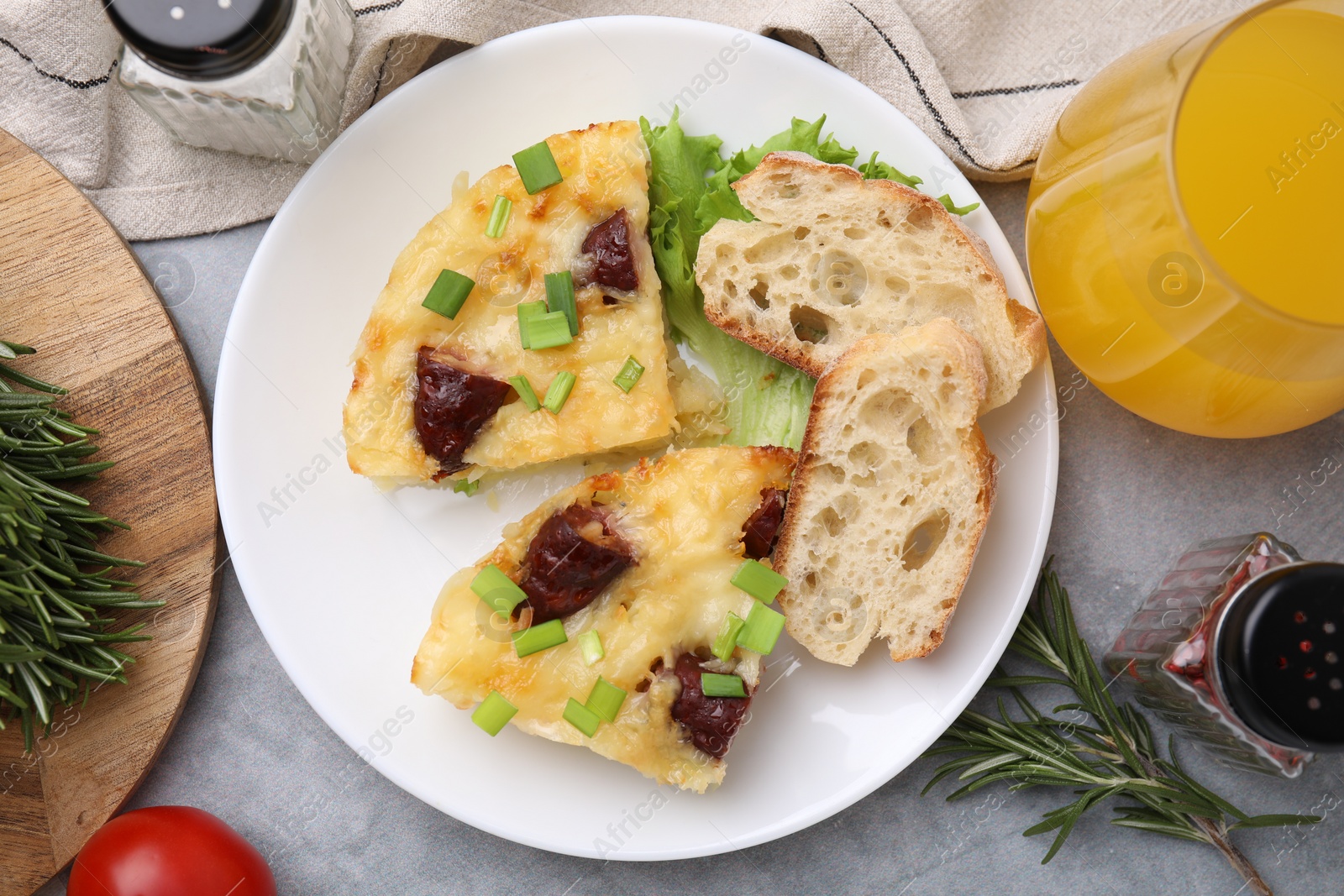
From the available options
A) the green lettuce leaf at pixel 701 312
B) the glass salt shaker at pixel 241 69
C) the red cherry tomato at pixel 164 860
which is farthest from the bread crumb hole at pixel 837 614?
the glass salt shaker at pixel 241 69

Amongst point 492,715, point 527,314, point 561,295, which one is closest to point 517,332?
point 527,314

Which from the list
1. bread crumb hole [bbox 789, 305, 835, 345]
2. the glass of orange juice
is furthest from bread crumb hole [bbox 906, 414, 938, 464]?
the glass of orange juice

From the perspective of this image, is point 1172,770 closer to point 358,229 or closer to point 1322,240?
point 1322,240

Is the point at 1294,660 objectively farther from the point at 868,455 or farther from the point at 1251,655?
the point at 868,455

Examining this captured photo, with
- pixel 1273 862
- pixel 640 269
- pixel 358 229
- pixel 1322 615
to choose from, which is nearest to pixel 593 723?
pixel 640 269

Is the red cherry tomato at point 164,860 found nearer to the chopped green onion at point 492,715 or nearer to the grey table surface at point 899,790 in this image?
the grey table surface at point 899,790

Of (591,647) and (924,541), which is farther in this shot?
(924,541)

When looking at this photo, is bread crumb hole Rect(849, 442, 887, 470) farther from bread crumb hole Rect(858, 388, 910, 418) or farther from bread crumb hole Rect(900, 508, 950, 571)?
bread crumb hole Rect(900, 508, 950, 571)

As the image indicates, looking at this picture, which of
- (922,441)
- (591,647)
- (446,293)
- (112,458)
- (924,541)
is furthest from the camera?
(112,458)
